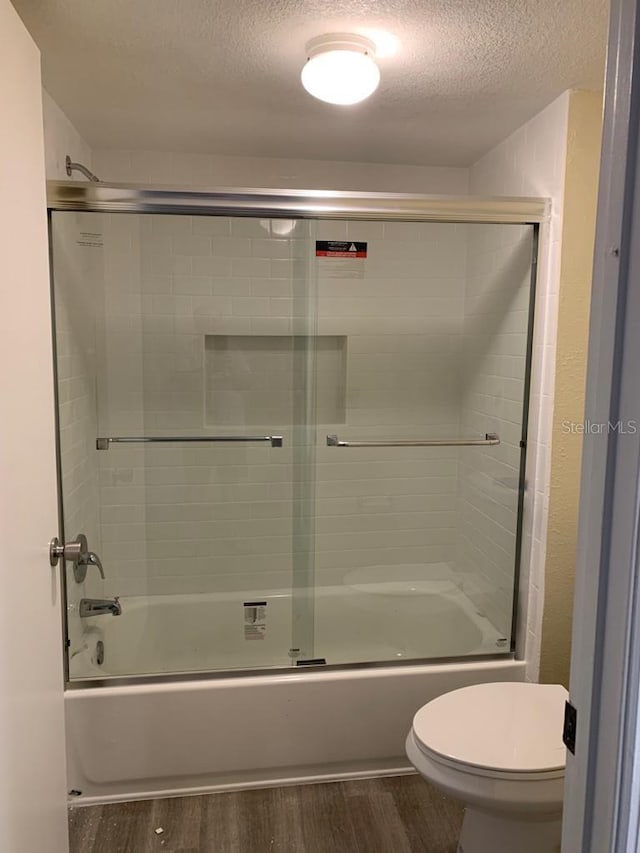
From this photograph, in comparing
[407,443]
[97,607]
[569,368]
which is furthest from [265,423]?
[569,368]

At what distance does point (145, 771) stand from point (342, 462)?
1.33 meters

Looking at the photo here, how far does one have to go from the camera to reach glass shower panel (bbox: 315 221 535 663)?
2.31 meters

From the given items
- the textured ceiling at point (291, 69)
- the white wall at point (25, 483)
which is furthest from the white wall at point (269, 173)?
the white wall at point (25, 483)

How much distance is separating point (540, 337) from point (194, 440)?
1.38 metres

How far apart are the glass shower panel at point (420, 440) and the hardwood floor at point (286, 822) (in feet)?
1.42

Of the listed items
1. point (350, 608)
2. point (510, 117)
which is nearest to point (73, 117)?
point (510, 117)

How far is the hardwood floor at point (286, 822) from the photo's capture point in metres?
1.80

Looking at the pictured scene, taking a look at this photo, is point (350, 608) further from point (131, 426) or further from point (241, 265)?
point (241, 265)

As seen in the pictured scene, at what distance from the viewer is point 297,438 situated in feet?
8.30

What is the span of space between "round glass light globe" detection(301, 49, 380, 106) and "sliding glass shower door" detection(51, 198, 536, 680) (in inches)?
19.2

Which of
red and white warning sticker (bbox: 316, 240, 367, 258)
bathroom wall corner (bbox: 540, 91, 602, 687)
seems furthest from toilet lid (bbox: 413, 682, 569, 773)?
red and white warning sticker (bbox: 316, 240, 367, 258)

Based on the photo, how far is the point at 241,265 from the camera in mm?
2443

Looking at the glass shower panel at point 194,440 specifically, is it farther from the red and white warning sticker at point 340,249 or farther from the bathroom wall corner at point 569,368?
the bathroom wall corner at point 569,368

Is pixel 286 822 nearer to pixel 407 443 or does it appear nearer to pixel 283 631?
pixel 283 631
